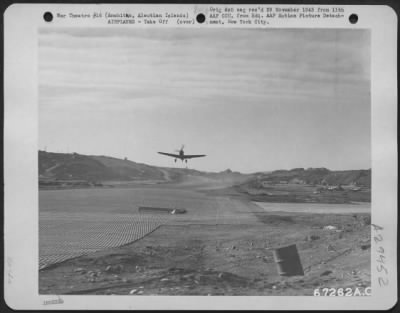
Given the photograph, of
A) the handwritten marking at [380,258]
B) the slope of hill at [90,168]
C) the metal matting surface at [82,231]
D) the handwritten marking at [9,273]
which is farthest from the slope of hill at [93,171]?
the handwritten marking at [380,258]

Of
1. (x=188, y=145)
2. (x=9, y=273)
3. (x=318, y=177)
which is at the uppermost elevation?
(x=188, y=145)

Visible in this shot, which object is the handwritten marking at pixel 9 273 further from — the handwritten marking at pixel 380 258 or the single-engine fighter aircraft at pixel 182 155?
the handwritten marking at pixel 380 258

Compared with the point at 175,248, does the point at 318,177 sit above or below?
above

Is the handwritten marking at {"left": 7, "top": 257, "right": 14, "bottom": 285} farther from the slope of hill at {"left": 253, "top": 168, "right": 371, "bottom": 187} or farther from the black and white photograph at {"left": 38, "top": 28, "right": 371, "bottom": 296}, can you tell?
the slope of hill at {"left": 253, "top": 168, "right": 371, "bottom": 187}

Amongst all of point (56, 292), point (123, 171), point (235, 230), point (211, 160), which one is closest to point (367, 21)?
point (211, 160)

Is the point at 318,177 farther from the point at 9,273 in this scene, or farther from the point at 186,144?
the point at 9,273

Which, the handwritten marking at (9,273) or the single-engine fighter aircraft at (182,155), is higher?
the single-engine fighter aircraft at (182,155)

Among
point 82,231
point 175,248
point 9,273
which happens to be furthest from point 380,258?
point 9,273

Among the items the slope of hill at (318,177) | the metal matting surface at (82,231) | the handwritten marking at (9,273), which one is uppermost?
the slope of hill at (318,177)

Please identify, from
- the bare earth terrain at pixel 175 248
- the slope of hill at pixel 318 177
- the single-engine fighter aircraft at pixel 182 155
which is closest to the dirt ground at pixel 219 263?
Result: the bare earth terrain at pixel 175 248

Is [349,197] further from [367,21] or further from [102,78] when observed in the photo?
[102,78]
